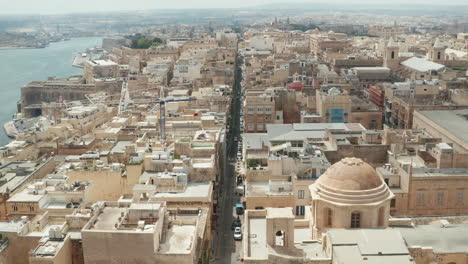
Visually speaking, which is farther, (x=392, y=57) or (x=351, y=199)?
(x=392, y=57)

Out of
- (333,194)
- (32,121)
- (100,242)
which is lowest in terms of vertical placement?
(32,121)

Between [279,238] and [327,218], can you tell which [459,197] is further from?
[279,238]

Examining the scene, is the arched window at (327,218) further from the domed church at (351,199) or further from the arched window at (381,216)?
the arched window at (381,216)

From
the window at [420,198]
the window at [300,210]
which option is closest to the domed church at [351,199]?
the window at [300,210]

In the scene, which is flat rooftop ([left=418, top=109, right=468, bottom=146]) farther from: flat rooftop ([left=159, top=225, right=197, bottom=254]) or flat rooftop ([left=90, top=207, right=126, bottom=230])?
flat rooftop ([left=90, top=207, right=126, bottom=230])

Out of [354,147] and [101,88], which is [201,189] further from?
[101,88]

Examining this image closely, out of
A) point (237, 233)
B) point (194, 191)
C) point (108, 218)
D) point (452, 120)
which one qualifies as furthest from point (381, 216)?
point (452, 120)

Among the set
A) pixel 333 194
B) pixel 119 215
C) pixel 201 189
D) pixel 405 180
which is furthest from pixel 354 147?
pixel 119 215
